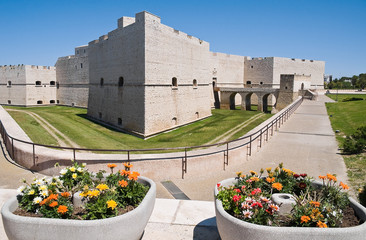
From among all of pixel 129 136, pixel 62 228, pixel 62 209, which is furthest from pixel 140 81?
pixel 62 228

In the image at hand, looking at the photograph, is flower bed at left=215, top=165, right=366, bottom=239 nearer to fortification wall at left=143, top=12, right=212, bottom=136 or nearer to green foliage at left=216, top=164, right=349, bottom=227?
green foliage at left=216, top=164, right=349, bottom=227

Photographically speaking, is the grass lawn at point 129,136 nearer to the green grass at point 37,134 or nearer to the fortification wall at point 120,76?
the green grass at point 37,134

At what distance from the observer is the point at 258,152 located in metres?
9.91

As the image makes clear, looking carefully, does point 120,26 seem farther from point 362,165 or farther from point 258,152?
point 362,165

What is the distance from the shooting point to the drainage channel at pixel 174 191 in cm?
606

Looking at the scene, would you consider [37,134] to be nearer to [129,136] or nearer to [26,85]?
[129,136]

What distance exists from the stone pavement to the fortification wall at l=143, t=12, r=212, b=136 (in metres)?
8.89

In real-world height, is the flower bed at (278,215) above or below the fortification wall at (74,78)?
below

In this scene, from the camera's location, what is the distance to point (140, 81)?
18.9 meters

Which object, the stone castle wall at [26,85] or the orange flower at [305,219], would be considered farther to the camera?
the stone castle wall at [26,85]

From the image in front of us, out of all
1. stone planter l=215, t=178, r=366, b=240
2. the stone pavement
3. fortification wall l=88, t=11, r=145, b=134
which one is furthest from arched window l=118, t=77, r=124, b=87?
stone planter l=215, t=178, r=366, b=240

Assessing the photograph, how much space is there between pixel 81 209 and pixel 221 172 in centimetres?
498

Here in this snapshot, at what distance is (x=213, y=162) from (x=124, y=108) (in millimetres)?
14437

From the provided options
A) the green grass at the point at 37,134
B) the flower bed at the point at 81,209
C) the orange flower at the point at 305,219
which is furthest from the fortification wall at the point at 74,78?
the orange flower at the point at 305,219
